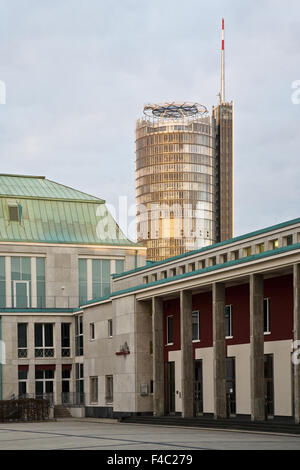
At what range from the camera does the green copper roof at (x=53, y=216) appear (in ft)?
265

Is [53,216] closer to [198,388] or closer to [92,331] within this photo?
[92,331]

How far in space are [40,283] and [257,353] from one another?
35898 mm

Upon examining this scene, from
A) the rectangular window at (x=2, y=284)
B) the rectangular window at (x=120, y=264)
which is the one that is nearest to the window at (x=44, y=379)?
the rectangular window at (x=2, y=284)

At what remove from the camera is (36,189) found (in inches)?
3324

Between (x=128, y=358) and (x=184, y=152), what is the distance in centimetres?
13641

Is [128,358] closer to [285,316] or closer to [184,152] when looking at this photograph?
[285,316]

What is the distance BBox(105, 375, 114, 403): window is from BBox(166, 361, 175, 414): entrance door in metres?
6.38

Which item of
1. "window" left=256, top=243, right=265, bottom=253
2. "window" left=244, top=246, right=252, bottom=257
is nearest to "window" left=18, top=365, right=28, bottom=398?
"window" left=244, top=246, right=252, bottom=257

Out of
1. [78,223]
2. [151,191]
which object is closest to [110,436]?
[78,223]

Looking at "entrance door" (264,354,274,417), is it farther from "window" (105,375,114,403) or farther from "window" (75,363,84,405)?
"window" (75,363,84,405)

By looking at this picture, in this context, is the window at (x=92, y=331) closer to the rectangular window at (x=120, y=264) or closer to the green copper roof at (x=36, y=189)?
the rectangular window at (x=120, y=264)

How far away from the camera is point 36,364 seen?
2938 inches

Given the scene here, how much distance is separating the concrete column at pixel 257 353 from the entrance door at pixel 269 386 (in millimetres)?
2586

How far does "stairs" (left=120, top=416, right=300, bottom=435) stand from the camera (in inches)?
1661
